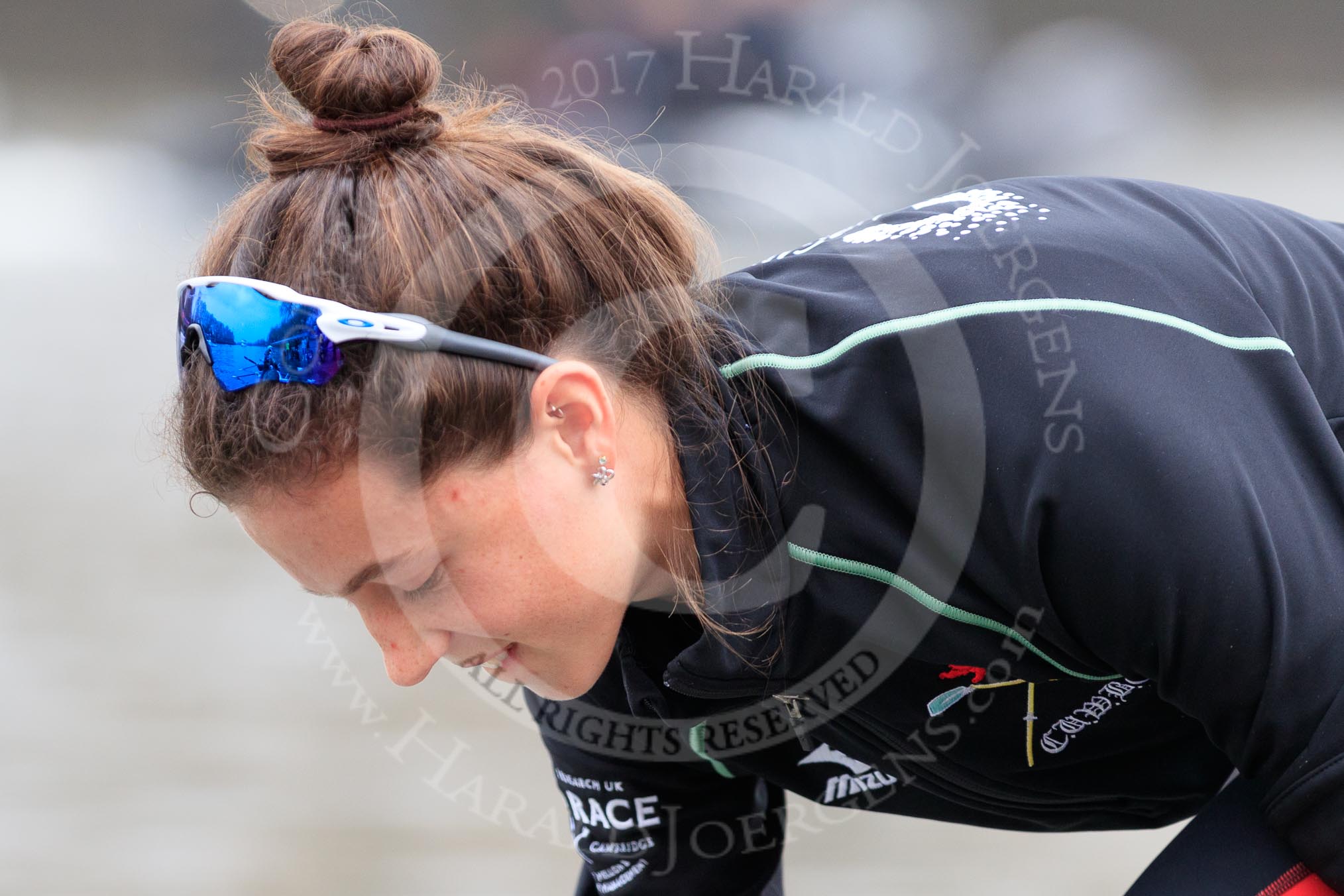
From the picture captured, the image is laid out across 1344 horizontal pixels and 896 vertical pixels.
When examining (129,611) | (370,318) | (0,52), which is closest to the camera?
(370,318)

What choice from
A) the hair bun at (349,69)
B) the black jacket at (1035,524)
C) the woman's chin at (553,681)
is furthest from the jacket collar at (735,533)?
the hair bun at (349,69)

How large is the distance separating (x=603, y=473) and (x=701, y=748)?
37 cm

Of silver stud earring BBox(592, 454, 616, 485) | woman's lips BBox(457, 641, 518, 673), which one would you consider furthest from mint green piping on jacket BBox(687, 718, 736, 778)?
silver stud earring BBox(592, 454, 616, 485)

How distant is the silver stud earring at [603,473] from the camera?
3.10 ft

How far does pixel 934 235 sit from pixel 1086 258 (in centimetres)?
12

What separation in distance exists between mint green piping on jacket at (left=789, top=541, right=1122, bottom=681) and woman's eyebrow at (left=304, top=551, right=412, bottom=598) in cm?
30

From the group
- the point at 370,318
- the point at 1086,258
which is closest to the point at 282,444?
the point at 370,318

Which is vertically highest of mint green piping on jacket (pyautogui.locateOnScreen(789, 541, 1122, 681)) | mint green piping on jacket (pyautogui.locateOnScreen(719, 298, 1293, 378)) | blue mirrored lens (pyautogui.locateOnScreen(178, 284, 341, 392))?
mint green piping on jacket (pyautogui.locateOnScreen(719, 298, 1293, 378))

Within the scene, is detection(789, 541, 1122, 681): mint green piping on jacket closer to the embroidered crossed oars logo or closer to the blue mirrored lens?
the embroidered crossed oars logo

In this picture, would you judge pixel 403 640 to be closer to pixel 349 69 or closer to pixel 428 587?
pixel 428 587

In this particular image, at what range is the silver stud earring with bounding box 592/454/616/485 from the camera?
95cm

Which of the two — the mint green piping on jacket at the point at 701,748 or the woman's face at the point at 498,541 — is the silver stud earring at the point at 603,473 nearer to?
the woman's face at the point at 498,541

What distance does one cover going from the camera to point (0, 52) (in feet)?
29.5

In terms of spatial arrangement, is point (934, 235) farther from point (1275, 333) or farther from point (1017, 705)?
point (1017, 705)
